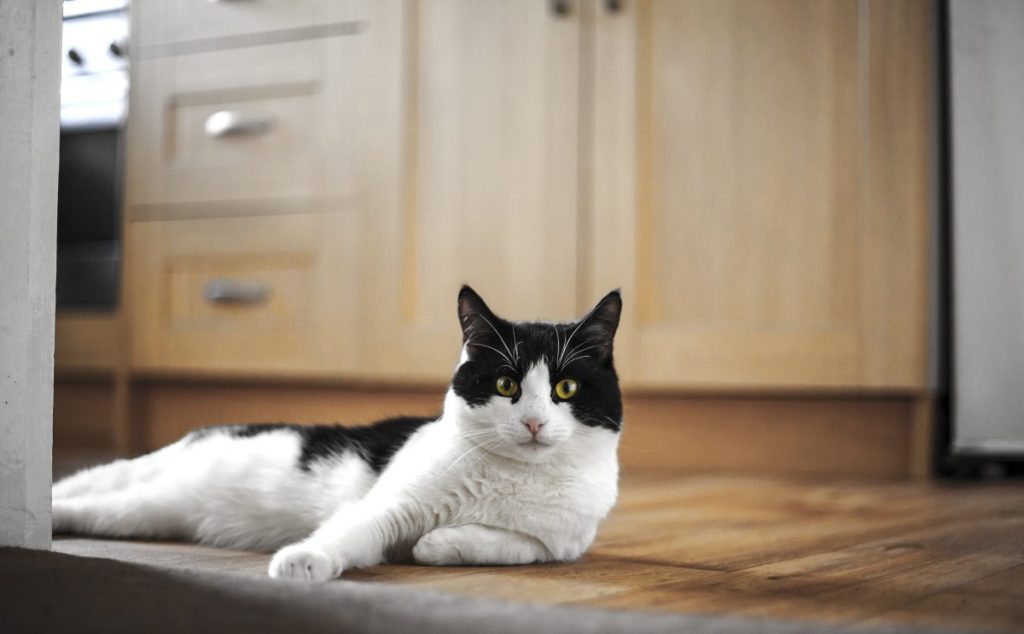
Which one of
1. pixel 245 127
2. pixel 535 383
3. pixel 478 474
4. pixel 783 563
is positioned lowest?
pixel 783 563

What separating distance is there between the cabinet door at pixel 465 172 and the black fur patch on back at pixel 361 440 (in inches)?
39.5

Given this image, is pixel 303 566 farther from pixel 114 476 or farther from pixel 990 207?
pixel 990 207

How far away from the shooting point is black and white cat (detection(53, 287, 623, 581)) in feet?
3.63

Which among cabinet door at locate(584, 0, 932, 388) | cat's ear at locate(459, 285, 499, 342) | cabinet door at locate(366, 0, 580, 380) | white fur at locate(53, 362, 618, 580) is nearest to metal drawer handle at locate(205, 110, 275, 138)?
cabinet door at locate(366, 0, 580, 380)

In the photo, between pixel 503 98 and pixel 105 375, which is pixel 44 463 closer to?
pixel 503 98

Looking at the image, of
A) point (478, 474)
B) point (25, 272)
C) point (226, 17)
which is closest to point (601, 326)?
point (478, 474)

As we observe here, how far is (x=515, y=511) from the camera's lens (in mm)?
1133

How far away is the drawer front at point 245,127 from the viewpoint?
8.25 ft

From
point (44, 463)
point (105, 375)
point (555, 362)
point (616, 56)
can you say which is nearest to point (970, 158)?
point (616, 56)

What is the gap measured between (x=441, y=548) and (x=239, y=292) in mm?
1604

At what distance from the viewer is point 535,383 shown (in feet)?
3.67

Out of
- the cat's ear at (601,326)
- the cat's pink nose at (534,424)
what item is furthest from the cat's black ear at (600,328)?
the cat's pink nose at (534,424)

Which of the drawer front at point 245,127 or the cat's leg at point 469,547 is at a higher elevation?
the drawer front at point 245,127

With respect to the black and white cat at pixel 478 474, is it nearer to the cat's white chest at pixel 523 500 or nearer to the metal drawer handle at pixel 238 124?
the cat's white chest at pixel 523 500
